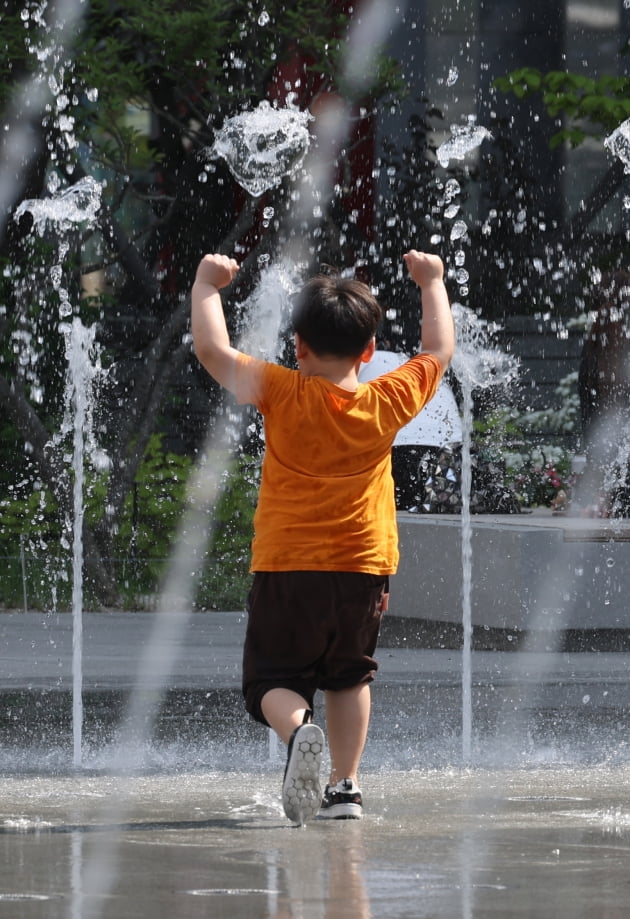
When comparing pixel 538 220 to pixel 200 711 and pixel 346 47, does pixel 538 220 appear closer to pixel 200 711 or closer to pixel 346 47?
pixel 346 47

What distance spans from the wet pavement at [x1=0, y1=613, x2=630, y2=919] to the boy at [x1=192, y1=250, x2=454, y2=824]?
0.97ft

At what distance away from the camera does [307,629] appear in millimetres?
4160

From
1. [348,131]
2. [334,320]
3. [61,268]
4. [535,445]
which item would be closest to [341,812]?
[334,320]

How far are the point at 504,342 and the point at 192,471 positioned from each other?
461 centimetres

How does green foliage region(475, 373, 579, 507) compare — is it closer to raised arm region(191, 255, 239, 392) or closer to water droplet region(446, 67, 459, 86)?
water droplet region(446, 67, 459, 86)

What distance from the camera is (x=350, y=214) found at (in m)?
15.4

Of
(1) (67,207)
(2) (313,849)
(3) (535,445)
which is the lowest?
(2) (313,849)

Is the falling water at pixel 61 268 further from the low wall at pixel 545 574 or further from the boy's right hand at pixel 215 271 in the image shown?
A: the boy's right hand at pixel 215 271

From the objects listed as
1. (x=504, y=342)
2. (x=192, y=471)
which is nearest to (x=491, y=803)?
(x=192, y=471)

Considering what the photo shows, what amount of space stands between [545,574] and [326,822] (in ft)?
14.9

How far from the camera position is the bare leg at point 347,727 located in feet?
13.9

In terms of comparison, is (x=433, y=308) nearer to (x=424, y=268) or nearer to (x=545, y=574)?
(x=424, y=268)

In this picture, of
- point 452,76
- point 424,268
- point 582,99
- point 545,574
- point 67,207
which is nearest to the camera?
point 424,268

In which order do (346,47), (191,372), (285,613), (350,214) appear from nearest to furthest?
(285,613), (346,47), (350,214), (191,372)
